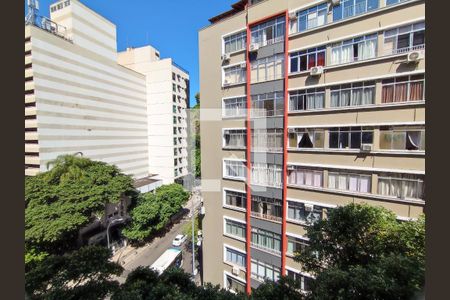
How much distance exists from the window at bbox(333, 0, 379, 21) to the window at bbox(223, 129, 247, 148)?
375 centimetres

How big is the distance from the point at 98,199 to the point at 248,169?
17.4ft

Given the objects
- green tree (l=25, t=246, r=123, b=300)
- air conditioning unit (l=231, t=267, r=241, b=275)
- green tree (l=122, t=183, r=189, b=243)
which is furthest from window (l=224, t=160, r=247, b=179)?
green tree (l=122, t=183, r=189, b=243)

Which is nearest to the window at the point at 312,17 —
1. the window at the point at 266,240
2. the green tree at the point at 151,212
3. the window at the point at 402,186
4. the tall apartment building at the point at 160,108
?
the window at the point at 402,186

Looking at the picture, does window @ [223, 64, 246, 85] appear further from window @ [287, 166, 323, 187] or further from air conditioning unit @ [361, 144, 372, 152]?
air conditioning unit @ [361, 144, 372, 152]

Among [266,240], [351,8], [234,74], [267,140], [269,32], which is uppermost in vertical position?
[269,32]

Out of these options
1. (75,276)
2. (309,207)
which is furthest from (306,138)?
(75,276)

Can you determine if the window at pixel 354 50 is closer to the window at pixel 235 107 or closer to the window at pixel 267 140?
the window at pixel 267 140

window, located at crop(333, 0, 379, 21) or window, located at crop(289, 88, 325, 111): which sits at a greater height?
window, located at crop(333, 0, 379, 21)

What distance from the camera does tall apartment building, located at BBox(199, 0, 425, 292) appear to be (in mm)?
4117

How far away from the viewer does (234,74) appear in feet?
21.6

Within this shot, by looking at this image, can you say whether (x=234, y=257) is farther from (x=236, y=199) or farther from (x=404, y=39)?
(x=404, y=39)

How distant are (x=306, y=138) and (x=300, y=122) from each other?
0.47m

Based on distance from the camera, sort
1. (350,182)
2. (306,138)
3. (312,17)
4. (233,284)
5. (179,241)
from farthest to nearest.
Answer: (179,241), (233,284), (306,138), (312,17), (350,182)

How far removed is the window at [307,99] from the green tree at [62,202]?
712cm
